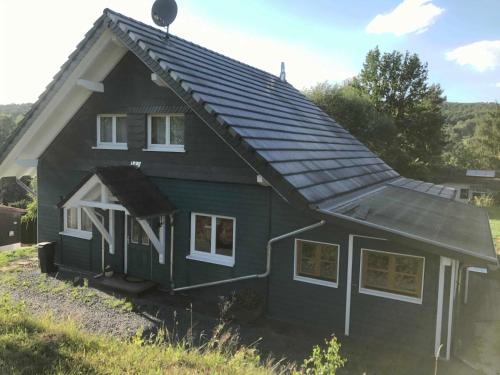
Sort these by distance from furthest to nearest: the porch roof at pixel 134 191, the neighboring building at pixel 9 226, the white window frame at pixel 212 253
Answer: the neighboring building at pixel 9 226 < the white window frame at pixel 212 253 < the porch roof at pixel 134 191

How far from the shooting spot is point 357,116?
31.7 metres

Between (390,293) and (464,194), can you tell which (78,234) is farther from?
(464,194)

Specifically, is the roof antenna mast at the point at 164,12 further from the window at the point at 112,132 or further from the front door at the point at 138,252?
the front door at the point at 138,252

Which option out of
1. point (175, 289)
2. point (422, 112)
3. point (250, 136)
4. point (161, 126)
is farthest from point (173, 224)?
point (422, 112)

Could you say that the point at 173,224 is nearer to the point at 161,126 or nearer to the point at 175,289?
the point at 175,289

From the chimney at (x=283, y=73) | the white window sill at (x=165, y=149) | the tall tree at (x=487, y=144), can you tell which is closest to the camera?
the white window sill at (x=165, y=149)

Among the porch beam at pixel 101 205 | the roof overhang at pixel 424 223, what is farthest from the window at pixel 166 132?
the roof overhang at pixel 424 223

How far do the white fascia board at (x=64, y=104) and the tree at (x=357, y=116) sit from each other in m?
22.7

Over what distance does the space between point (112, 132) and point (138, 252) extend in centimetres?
337

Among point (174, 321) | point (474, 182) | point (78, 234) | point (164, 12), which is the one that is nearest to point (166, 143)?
point (164, 12)

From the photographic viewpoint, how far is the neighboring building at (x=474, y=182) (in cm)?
3409

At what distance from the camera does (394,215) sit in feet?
27.4

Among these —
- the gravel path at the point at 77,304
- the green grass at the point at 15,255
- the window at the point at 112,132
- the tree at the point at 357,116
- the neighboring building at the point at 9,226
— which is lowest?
the neighboring building at the point at 9,226

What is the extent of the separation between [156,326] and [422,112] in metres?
39.9
